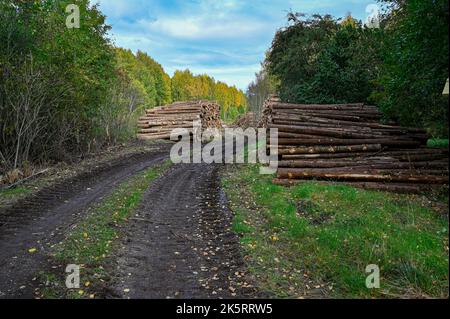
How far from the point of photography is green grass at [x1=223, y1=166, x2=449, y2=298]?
18.3ft

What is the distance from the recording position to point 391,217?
→ 325 inches

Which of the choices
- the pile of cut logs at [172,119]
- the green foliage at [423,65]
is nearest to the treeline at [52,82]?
the pile of cut logs at [172,119]

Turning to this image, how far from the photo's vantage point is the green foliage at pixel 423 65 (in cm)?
820

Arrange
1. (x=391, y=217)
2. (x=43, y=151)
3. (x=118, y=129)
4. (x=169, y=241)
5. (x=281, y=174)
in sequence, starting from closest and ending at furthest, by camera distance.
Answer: (x=169, y=241), (x=391, y=217), (x=281, y=174), (x=43, y=151), (x=118, y=129)

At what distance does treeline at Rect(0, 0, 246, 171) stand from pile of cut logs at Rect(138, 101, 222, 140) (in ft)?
20.4

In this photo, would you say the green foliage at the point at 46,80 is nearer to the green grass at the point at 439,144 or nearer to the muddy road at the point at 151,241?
the muddy road at the point at 151,241

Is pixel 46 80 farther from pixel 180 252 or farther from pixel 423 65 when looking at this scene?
pixel 423 65

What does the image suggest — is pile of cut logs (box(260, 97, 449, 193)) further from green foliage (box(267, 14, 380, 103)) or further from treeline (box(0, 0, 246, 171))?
treeline (box(0, 0, 246, 171))

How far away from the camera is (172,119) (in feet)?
92.7
